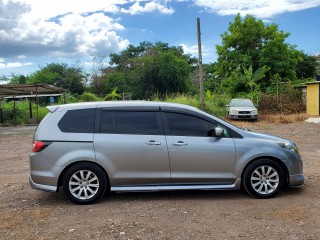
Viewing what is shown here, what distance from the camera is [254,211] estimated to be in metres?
5.34

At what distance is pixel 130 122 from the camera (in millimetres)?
6070

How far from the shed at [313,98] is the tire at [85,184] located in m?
22.9

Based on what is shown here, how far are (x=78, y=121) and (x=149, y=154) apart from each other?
4.25 feet

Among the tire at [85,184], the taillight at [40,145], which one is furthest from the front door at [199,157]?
the taillight at [40,145]

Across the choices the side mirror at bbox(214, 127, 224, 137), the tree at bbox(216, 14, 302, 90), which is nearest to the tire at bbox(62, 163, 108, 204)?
the side mirror at bbox(214, 127, 224, 137)

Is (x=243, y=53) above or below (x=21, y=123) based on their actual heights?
above

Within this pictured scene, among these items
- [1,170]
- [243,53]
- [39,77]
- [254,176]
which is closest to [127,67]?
[39,77]

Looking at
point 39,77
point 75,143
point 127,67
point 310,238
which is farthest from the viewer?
point 127,67

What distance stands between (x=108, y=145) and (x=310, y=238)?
3169 millimetres

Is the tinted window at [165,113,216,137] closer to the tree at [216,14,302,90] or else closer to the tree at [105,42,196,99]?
the tree at [216,14,302,90]

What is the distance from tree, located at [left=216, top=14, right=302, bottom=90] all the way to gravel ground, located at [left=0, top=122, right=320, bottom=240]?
30.5 m

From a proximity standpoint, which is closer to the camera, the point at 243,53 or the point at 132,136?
the point at 132,136

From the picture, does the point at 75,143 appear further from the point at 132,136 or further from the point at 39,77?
the point at 39,77

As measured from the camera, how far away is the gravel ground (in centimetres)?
458
